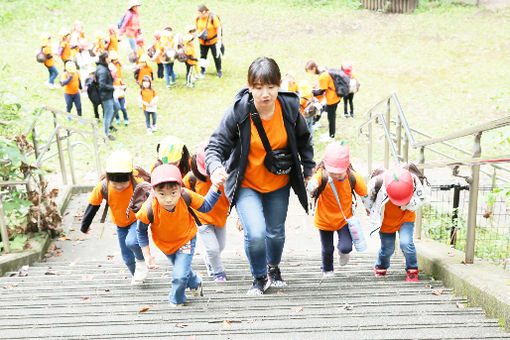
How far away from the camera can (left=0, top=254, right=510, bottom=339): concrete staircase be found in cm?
334

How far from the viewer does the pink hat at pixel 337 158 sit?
4395 mm

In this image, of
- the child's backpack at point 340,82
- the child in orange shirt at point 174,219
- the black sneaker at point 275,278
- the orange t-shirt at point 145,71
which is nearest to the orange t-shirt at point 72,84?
the orange t-shirt at point 145,71

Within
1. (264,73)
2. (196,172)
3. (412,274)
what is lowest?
(412,274)

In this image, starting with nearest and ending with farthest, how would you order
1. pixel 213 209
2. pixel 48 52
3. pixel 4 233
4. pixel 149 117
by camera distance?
pixel 213 209
pixel 4 233
pixel 149 117
pixel 48 52

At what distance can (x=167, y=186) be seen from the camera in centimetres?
395

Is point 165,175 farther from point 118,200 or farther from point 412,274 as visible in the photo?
point 412,274

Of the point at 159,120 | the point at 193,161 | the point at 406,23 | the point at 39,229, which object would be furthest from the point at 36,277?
the point at 406,23

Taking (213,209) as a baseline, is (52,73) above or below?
below

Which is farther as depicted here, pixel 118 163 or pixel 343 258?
pixel 343 258

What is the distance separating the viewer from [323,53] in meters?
16.3

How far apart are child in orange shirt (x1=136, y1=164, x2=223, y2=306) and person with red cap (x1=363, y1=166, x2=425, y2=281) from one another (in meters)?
1.43

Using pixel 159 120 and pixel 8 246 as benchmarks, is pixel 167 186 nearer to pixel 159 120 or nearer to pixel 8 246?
pixel 8 246

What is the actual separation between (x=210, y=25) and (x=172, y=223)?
420 inches

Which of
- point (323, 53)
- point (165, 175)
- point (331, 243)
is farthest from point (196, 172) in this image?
point (323, 53)
